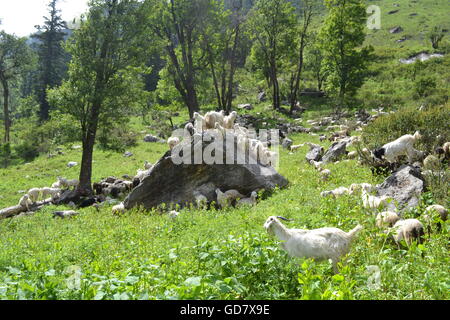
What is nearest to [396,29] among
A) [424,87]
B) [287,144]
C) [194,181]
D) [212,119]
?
[424,87]

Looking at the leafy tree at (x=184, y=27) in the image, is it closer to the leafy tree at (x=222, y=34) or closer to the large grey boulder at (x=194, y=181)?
the leafy tree at (x=222, y=34)

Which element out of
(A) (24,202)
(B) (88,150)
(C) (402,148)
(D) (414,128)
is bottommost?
(A) (24,202)

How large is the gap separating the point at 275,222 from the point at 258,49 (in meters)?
37.5

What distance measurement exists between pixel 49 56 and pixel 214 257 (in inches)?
2113

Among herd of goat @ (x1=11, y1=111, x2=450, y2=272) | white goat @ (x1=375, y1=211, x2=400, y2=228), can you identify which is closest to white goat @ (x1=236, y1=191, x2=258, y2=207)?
herd of goat @ (x1=11, y1=111, x2=450, y2=272)

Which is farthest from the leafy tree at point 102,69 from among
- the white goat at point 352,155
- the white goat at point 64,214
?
the white goat at point 352,155

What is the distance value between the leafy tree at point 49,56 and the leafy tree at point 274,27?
28936mm

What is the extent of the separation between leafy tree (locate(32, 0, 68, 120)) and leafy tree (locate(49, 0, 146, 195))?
33.4 metres

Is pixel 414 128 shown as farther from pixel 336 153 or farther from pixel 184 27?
pixel 184 27

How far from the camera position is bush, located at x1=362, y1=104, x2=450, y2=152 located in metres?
12.8

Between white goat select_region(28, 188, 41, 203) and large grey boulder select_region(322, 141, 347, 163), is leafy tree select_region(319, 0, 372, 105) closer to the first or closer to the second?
large grey boulder select_region(322, 141, 347, 163)

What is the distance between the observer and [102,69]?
60.2 feet

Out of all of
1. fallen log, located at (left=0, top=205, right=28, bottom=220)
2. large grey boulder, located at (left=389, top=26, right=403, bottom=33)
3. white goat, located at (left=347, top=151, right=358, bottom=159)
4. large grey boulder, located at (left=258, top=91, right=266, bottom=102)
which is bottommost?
fallen log, located at (left=0, top=205, right=28, bottom=220)
